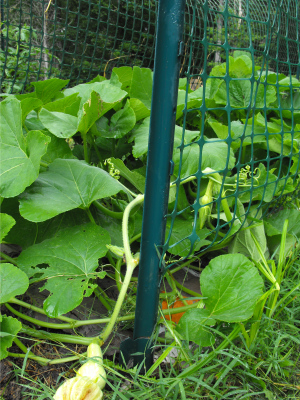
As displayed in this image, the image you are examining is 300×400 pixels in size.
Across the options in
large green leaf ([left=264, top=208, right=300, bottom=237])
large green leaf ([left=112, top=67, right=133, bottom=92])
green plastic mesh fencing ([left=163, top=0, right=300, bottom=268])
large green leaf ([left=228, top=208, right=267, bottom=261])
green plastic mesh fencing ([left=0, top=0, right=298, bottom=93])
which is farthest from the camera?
green plastic mesh fencing ([left=0, top=0, right=298, bottom=93])

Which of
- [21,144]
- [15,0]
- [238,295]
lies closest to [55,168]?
[21,144]

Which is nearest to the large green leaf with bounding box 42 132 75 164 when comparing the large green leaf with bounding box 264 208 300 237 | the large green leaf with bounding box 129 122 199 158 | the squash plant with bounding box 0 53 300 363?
the squash plant with bounding box 0 53 300 363

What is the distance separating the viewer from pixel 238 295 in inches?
39.5

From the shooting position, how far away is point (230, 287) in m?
1.02

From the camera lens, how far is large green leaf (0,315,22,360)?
89 cm

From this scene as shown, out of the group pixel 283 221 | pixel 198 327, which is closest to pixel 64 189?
pixel 198 327

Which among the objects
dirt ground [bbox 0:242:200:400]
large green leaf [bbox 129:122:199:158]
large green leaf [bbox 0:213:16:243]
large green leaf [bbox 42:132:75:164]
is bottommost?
dirt ground [bbox 0:242:200:400]

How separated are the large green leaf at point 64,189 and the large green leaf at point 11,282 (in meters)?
0.18

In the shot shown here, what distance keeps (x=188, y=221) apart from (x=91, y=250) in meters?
0.41

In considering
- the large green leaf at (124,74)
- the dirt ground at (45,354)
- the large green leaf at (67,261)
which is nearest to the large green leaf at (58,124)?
the large green leaf at (67,261)

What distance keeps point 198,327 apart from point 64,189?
2.04 ft

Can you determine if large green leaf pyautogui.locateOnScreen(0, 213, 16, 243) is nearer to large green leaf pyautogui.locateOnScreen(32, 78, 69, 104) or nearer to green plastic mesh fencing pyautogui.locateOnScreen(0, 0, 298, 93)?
green plastic mesh fencing pyautogui.locateOnScreen(0, 0, 298, 93)

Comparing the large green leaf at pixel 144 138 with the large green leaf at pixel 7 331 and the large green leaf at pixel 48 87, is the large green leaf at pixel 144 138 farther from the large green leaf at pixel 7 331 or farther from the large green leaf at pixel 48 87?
the large green leaf at pixel 7 331

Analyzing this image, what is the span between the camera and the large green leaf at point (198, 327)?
98 cm
